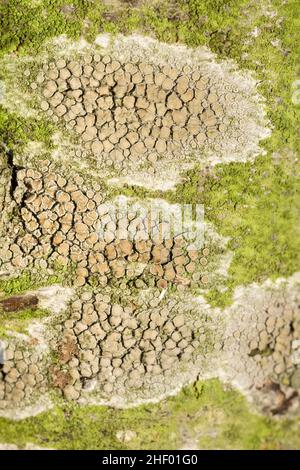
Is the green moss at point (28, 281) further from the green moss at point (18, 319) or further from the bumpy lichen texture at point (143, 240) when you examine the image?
the green moss at point (18, 319)

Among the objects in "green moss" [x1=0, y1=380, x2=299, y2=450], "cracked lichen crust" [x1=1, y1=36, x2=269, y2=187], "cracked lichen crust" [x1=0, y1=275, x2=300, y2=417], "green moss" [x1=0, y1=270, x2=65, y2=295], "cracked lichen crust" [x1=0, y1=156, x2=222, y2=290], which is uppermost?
"cracked lichen crust" [x1=1, y1=36, x2=269, y2=187]

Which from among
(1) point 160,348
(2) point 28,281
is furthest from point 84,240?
(1) point 160,348

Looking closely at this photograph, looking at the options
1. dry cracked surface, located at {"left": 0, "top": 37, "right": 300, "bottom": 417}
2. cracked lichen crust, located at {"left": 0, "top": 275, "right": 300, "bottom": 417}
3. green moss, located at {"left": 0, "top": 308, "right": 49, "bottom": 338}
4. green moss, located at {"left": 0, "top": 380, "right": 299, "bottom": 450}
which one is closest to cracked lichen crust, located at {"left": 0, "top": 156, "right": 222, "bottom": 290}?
dry cracked surface, located at {"left": 0, "top": 37, "right": 300, "bottom": 417}

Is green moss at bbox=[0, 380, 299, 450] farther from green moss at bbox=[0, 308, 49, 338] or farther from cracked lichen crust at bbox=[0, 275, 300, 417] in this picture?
green moss at bbox=[0, 308, 49, 338]

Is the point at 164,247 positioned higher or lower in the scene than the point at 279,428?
higher

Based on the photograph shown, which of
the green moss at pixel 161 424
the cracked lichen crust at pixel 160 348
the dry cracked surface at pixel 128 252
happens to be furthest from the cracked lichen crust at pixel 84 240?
the green moss at pixel 161 424

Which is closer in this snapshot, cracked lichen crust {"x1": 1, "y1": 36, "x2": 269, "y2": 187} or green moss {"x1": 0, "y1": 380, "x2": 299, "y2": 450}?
cracked lichen crust {"x1": 1, "y1": 36, "x2": 269, "y2": 187}

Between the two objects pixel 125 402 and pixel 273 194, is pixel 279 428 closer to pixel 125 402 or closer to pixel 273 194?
pixel 125 402
